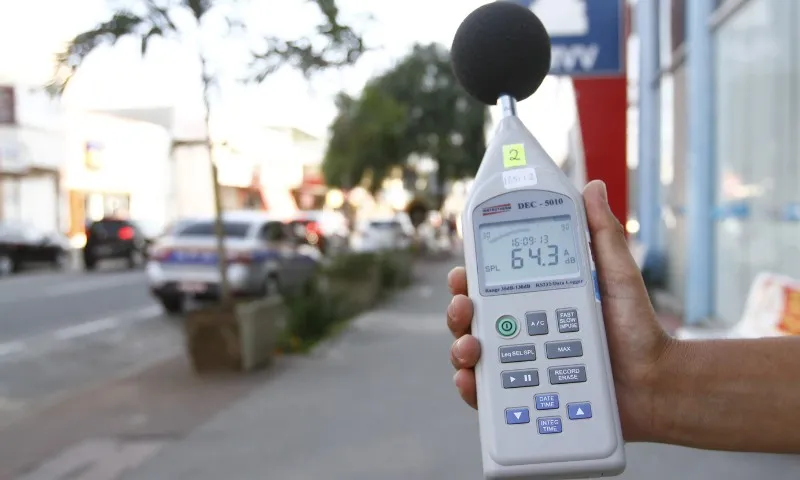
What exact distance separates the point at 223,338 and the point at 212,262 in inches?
199

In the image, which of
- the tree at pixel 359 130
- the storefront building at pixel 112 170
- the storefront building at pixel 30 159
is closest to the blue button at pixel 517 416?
the tree at pixel 359 130

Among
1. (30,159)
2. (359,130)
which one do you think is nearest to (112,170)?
(30,159)

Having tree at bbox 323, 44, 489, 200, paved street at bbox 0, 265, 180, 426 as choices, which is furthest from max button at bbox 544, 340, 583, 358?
tree at bbox 323, 44, 489, 200

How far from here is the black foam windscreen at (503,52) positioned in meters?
1.67

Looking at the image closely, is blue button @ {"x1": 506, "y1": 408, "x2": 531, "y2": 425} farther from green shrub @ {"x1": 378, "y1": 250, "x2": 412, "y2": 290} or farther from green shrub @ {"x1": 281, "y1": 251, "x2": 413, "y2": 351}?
green shrub @ {"x1": 378, "y1": 250, "x2": 412, "y2": 290}

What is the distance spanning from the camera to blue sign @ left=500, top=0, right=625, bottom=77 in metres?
2.91

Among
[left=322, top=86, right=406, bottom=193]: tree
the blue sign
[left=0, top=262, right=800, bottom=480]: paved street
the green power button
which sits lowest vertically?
[left=0, top=262, right=800, bottom=480]: paved street

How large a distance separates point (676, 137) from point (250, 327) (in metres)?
7.29

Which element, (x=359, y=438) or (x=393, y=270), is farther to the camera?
(x=393, y=270)

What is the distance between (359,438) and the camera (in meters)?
5.71

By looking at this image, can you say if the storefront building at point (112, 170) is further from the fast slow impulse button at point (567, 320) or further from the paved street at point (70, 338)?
the fast slow impulse button at point (567, 320)

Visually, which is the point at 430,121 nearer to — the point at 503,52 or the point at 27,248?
the point at 27,248

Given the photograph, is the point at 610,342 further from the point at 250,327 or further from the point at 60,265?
the point at 60,265

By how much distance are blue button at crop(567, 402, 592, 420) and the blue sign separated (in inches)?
64.7
